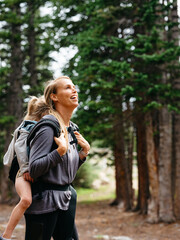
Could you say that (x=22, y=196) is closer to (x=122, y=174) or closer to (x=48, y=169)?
(x=48, y=169)

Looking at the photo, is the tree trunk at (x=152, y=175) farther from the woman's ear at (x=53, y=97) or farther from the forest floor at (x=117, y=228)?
the woman's ear at (x=53, y=97)

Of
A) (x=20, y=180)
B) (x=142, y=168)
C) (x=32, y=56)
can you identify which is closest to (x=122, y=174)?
(x=142, y=168)

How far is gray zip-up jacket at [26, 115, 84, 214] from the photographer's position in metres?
2.43

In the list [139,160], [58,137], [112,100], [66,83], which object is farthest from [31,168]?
[139,160]

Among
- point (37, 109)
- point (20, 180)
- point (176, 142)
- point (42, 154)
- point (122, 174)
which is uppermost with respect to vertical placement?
point (37, 109)

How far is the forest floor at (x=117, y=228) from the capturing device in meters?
8.73

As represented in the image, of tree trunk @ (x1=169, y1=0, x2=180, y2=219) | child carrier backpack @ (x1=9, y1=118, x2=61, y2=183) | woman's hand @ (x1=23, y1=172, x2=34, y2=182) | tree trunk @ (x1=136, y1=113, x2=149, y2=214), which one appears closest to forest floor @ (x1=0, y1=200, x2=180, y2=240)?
tree trunk @ (x1=136, y1=113, x2=149, y2=214)

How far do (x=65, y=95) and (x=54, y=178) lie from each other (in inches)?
31.7

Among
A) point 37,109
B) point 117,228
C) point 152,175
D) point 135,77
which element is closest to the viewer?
point 37,109

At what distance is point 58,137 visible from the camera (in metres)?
2.60

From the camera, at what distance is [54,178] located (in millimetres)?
2564

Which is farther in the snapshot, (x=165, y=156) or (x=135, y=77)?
(x=165, y=156)

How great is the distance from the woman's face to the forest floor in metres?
6.06

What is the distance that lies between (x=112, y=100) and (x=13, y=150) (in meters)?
6.96
